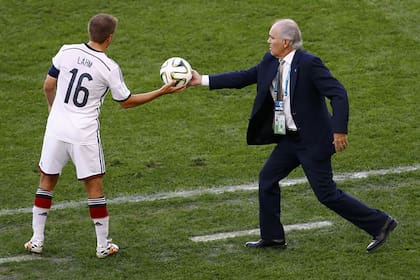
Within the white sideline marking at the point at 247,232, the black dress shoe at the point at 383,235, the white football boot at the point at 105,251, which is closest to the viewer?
the black dress shoe at the point at 383,235


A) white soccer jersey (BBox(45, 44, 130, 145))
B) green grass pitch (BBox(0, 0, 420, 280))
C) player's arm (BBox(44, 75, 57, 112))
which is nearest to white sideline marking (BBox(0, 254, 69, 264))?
green grass pitch (BBox(0, 0, 420, 280))

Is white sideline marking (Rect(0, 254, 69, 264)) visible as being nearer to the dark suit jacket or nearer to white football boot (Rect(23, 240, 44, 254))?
white football boot (Rect(23, 240, 44, 254))

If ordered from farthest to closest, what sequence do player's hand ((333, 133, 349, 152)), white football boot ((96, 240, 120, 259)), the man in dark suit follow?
1. white football boot ((96, 240, 120, 259))
2. the man in dark suit
3. player's hand ((333, 133, 349, 152))

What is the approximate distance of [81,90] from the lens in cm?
795

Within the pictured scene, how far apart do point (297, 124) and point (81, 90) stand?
1.67 metres

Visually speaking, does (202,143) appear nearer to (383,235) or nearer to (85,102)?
(85,102)

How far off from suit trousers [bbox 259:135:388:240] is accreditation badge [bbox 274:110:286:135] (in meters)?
0.09

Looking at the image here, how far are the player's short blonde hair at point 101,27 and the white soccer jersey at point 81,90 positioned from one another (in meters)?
0.12

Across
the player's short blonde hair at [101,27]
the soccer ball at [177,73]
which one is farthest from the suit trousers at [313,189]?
the player's short blonde hair at [101,27]

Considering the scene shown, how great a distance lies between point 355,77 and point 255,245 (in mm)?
5014

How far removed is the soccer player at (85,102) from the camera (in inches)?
312

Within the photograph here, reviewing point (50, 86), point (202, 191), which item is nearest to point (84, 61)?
point (50, 86)

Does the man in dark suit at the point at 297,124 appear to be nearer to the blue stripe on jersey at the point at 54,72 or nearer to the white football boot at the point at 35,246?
the blue stripe on jersey at the point at 54,72

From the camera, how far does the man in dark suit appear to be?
309 inches
